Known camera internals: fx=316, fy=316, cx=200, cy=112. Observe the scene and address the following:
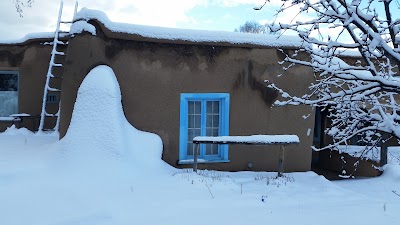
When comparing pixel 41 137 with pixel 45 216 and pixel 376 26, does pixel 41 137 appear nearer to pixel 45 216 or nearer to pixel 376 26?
pixel 45 216

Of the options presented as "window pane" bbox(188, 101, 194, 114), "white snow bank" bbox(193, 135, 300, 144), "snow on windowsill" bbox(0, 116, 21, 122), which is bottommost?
"white snow bank" bbox(193, 135, 300, 144)

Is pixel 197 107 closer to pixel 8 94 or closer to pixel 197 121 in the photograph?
pixel 197 121

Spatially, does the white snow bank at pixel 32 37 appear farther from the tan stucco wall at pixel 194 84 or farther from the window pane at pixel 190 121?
the window pane at pixel 190 121

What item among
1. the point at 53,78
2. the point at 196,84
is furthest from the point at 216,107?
the point at 53,78

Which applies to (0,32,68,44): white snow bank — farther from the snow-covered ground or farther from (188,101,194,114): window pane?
(188,101,194,114): window pane

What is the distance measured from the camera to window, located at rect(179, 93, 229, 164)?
7.15m

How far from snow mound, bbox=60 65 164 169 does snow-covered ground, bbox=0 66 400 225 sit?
0.02 metres

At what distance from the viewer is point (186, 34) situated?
6930mm

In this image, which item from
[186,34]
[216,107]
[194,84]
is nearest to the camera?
[186,34]

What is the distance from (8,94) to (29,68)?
116 cm

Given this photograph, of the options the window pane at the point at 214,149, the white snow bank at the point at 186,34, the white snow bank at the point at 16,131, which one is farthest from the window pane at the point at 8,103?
the window pane at the point at 214,149

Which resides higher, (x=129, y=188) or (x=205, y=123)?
(x=205, y=123)

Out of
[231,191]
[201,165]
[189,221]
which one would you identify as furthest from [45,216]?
Answer: [201,165]

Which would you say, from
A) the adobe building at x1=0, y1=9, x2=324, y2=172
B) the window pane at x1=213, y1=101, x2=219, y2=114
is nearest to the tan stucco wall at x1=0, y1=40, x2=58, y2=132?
the adobe building at x1=0, y1=9, x2=324, y2=172
